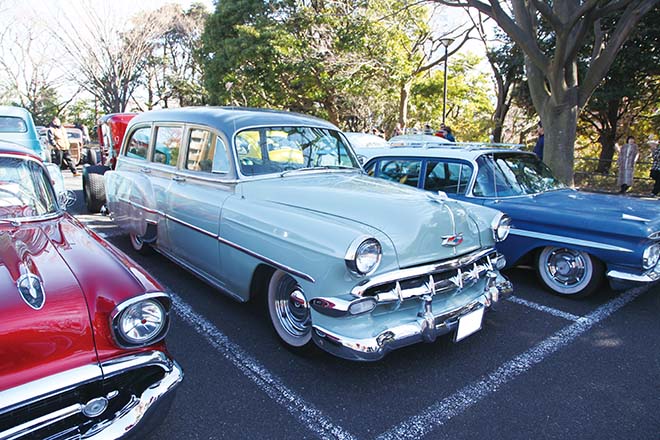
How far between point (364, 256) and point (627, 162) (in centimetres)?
1234

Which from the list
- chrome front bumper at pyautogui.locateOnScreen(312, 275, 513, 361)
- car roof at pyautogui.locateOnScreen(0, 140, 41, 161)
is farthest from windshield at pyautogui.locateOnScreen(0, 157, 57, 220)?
chrome front bumper at pyautogui.locateOnScreen(312, 275, 513, 361)

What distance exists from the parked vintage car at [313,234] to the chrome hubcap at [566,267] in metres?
1.31

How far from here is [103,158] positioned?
12.1 meters

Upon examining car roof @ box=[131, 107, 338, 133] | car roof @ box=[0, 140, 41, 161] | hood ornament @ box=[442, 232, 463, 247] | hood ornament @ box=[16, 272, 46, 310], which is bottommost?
hood ornament @ box=[16, 272, 46, 310]

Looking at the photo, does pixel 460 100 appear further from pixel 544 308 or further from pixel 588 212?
pixel 544 308

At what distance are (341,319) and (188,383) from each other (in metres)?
1.13

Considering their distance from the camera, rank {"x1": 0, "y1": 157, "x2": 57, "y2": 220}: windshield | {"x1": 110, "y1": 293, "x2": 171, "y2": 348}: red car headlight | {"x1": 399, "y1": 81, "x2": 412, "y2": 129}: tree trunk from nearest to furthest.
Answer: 1. {"x1": 110, "y1": 293, "x2": 171, "y2": 348}: red car headlight
2. {"x1": 0, "y1": 157, "x2": 57, "y2": 220}: windshield
3. {"x1": 399, "y1": 81, "x2": 412, "y2": 129}: tree trunk

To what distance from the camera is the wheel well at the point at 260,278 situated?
3.23m

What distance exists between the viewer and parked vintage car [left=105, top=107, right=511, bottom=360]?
260 centimetres

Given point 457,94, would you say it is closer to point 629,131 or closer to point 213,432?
point 629,131

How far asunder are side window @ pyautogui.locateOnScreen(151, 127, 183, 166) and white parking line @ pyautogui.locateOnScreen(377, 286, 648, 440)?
11.0 ft

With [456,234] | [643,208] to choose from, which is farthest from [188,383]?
[643,208]

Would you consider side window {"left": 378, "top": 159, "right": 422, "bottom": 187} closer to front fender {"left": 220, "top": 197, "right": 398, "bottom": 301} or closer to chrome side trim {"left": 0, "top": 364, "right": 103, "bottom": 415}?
front fender {"left": 220, "top": 197, "right": 398, "bottom": 301}

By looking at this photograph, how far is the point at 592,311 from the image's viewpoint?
4016 mm
